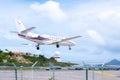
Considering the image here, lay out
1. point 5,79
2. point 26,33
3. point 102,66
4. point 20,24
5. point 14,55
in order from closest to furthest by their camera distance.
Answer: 1. point 102,66
2. point 5,79
3. point 26,33
4. point 20,24
5. point 14,55

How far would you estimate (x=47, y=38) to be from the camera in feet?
246

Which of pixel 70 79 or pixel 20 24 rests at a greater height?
pixel 20 24

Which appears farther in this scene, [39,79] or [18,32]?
[18,32]

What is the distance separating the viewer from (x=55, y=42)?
245 feet

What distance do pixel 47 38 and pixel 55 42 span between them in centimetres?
162

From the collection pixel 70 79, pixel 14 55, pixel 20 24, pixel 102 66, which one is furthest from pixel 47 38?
pixel 102 66

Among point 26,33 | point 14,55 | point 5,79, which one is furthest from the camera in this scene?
point 14,55

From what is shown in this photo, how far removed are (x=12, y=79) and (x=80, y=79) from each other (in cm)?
514

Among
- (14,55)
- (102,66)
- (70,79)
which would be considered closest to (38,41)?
(14,55)

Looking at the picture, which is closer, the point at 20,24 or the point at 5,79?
the point at 5,79

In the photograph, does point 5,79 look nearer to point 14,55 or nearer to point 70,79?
point 70,79

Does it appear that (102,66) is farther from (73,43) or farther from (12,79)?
(73,43)

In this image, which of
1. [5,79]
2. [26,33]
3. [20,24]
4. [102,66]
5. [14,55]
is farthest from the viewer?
[14,55]

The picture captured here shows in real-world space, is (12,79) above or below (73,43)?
below
